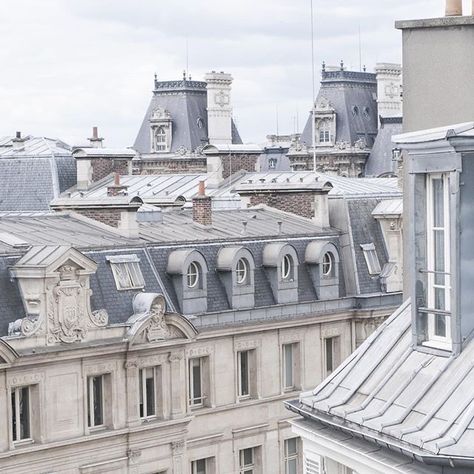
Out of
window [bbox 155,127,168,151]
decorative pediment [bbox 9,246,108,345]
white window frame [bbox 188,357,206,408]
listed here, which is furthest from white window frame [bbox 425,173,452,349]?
window [bbox 155,127,168,151]

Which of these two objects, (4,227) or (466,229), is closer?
(466,229)

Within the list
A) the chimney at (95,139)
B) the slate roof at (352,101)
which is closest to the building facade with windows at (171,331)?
the chimney at (95,139)

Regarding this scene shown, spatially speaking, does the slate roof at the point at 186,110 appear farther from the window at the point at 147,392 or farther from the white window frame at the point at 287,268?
the window at the point at 147,392

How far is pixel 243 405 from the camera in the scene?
40.5 m

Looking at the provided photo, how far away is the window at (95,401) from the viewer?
35.6 metres

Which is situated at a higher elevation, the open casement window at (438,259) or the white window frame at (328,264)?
the open casement window at (438,259)

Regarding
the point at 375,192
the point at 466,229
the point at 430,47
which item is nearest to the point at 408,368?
the point at 466,229

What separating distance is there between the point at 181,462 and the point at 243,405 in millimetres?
3341

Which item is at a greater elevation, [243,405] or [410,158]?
[410,158]

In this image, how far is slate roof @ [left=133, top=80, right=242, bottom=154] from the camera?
9656 cm

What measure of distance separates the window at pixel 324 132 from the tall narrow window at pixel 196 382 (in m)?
67.7

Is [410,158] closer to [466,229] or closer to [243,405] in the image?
[466,229]

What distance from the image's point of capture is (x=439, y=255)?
1346 centimetres

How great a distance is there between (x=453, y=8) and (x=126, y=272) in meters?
23.3
